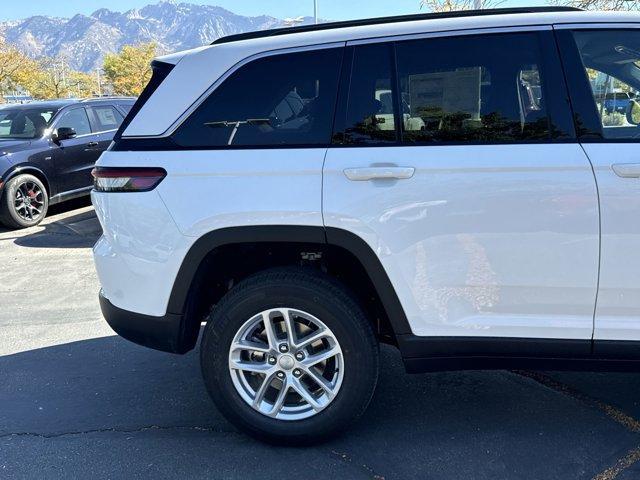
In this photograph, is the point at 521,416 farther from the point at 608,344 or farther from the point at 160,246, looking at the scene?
the point at 160,246

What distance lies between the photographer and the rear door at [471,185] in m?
2.32

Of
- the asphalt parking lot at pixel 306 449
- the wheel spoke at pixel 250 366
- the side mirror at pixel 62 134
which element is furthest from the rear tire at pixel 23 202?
the wheel spoke at pixel 250 366

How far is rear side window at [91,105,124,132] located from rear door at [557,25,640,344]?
8050 mm

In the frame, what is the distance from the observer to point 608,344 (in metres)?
2.40

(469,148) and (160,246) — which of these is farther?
(160,246)

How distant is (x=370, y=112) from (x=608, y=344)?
142 cm

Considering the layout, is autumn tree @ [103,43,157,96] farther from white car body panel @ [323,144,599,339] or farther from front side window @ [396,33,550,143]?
white car body panel @ [323,144,599,339]

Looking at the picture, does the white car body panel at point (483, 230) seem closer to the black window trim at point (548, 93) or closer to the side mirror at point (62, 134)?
the black window trim at point (548, 93)

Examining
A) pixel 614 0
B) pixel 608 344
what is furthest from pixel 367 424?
pixel 614 0

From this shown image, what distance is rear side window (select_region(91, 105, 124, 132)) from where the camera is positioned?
8984mm

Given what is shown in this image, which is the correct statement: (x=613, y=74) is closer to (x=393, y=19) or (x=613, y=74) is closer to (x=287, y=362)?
(x=393, y=19)

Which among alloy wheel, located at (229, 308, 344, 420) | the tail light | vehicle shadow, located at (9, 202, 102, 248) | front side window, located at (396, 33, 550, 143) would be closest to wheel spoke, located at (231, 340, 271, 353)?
alloy wheel, located at (229, 308, 344, 420)

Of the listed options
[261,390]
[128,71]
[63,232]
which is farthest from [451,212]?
[128,71]

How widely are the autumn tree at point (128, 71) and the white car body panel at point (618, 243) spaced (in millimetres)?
55613
